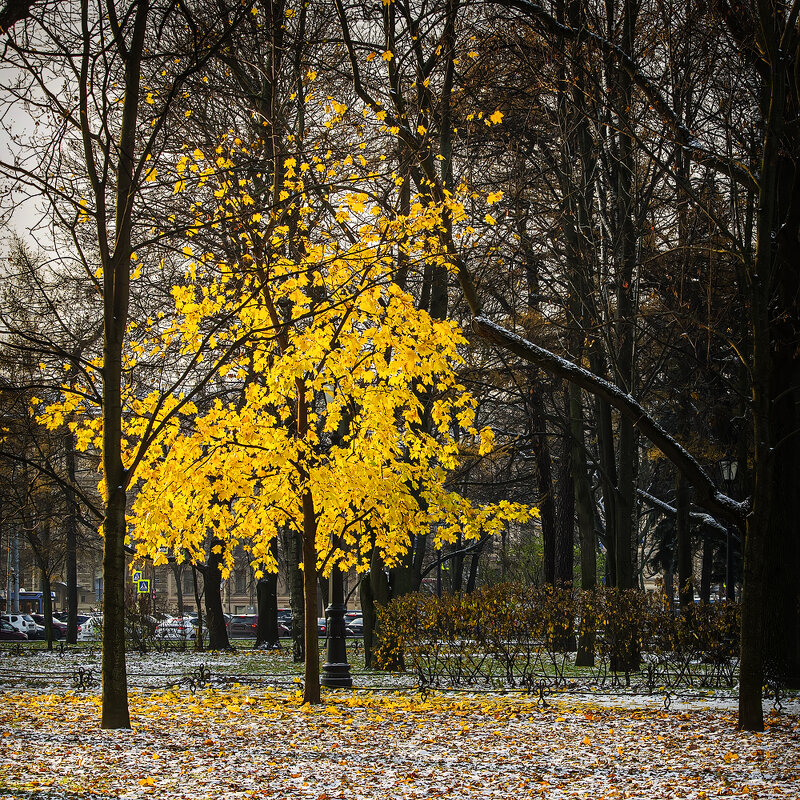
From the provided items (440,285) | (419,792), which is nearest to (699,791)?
(419,792)

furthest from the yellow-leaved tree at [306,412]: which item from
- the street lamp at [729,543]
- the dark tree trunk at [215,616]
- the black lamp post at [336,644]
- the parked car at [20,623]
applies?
the parked car at [20,623]

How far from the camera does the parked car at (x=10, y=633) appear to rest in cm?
3878

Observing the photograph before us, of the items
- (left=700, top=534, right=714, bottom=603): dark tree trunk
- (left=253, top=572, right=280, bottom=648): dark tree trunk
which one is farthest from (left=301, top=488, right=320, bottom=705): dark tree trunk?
(left=700, top=534, right=714, bottom=603): dark tree trunk

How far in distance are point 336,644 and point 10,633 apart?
31676 mm

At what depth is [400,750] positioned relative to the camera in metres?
8.11

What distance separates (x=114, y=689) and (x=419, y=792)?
3712 millimetres

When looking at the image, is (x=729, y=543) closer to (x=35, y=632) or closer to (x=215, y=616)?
(x=215, y=616)

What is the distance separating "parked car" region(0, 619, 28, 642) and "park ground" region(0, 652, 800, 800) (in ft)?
100

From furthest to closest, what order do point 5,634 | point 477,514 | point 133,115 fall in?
point 5,634 → point 477,514 → point 133,115

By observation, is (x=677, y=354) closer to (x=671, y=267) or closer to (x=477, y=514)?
(x=671, y=267)

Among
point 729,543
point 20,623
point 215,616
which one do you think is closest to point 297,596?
point 215,616

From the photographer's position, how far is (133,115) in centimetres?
940

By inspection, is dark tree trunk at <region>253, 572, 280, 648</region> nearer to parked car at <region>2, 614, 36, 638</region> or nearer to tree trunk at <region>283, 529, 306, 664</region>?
tree trunk at <region>283, 529, 306, 664</region>

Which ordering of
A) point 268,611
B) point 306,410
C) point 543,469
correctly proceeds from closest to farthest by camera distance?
point 306,410 < point 543,469 < point 268,611
